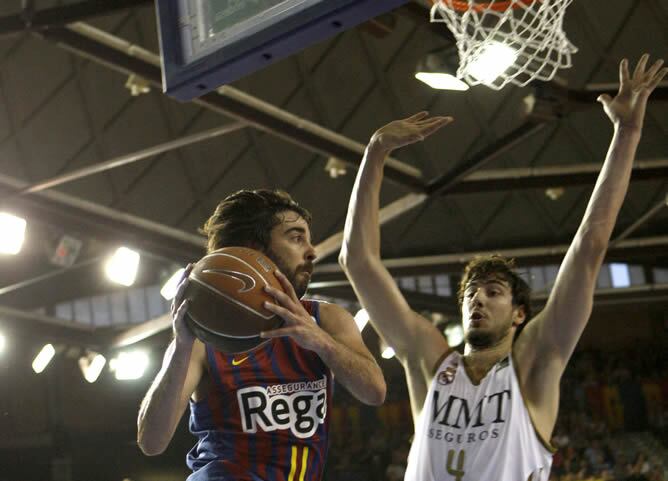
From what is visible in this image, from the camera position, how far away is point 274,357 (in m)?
3.65

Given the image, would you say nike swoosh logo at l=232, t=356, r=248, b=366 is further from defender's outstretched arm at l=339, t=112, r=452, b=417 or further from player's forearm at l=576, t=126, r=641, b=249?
player's forearm at l=576, t=126, r=641, b=249

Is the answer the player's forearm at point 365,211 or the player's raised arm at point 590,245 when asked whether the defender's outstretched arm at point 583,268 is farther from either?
the player's forearm at point 365,211

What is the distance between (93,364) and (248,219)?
14788mm

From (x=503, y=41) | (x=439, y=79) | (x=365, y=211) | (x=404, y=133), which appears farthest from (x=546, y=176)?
(x=404, y=133)

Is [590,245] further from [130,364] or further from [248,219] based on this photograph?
[130,364]

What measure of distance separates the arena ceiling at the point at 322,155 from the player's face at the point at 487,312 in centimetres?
760

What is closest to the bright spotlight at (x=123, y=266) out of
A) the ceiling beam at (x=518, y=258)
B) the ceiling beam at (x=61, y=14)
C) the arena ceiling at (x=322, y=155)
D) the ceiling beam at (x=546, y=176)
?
the arena ceiling at (x=322, y=155)

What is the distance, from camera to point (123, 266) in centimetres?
1392

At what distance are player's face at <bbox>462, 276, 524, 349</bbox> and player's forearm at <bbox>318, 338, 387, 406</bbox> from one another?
1067 mm

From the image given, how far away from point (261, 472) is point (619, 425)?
2216 centimetres

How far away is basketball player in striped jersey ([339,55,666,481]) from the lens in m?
4.25

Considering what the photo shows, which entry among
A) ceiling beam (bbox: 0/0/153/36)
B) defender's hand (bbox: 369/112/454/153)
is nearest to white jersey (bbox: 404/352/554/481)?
defender's hand (bbox: 369/112/454/153)

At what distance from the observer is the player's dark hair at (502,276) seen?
4707 millimetres

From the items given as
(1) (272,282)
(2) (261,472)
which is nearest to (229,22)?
(1) (272,282)
